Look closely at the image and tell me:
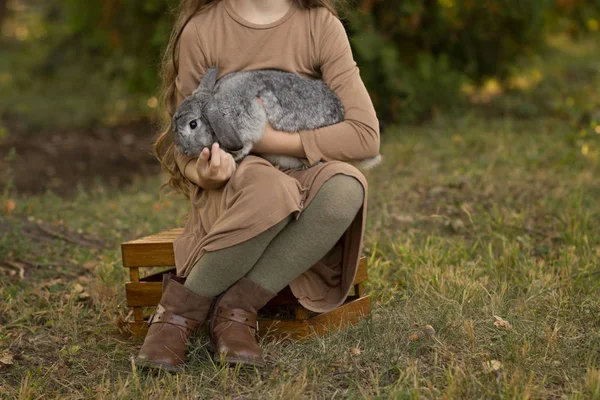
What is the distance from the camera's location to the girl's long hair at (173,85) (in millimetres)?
3299

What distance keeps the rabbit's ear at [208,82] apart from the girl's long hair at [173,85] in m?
0.28

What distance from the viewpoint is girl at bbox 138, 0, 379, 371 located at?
2881 mm

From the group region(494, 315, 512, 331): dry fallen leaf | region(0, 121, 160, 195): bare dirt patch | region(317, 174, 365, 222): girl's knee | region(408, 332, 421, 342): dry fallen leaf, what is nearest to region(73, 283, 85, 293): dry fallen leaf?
region(317, 174, 365, 222): girl's knee

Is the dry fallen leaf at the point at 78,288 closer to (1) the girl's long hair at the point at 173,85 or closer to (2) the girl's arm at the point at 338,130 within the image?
(1) the girl's long hair at the point at 173,85

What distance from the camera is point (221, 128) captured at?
292cm

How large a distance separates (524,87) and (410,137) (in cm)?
265

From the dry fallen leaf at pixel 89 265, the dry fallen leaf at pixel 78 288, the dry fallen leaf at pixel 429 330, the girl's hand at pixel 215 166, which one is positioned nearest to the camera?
the girl's hand at pixel 215 166

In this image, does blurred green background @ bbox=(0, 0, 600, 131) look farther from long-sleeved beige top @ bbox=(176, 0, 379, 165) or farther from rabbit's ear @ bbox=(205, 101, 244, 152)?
rabbit's ear @ bbox=(205, 101, 244, 152)

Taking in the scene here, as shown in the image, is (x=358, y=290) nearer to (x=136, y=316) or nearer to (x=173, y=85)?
(x=136, y=316)

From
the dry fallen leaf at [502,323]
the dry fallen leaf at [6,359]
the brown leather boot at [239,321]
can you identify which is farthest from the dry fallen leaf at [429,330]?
the dry fallen leaf at [6,359]

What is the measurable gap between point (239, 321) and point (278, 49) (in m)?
1.04

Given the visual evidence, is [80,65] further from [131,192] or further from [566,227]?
[566,227]

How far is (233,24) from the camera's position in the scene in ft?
10.7

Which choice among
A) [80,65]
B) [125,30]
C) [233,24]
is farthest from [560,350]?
[80,65]
